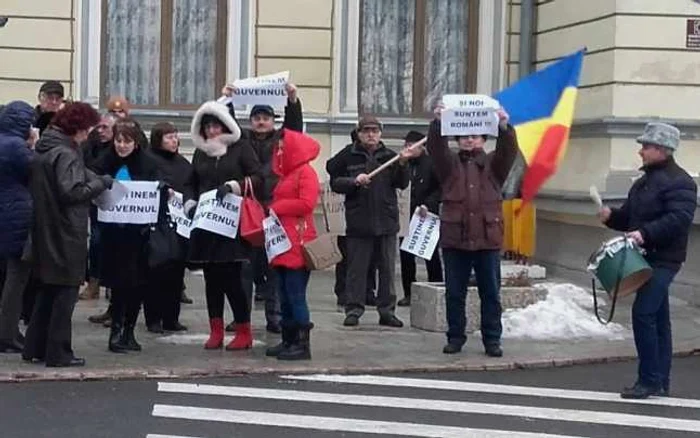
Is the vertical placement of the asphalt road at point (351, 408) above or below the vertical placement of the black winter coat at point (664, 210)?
below

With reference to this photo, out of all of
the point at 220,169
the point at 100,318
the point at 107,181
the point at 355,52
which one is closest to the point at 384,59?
the point at 355,52

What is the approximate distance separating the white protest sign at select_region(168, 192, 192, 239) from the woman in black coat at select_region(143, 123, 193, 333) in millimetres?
40

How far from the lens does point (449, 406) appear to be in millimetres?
9625

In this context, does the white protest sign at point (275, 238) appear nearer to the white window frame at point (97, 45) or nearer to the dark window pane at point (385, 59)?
the white window frame at point (97, 45)

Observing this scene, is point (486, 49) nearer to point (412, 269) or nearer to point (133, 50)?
point (133, 50)

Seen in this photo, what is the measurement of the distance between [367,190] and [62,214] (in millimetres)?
3262

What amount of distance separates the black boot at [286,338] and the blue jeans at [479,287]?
1.29 meters

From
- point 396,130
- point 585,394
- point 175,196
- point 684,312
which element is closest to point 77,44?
point 396,130

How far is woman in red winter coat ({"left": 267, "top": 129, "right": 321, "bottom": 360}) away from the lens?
1077 cm

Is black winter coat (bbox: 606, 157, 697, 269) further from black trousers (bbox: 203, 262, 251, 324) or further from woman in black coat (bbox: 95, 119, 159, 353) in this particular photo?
woman in black coat (bbox: 95, 119, 159, 353)

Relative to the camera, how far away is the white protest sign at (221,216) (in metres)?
10.9

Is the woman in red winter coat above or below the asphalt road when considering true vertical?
above

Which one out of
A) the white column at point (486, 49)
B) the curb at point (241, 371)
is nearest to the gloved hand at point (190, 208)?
the curb at point (241, 371)

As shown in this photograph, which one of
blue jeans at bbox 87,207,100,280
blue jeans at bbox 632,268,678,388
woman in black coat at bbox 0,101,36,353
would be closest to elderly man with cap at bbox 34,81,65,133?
blue jeans at bbox 87,207,100,280
